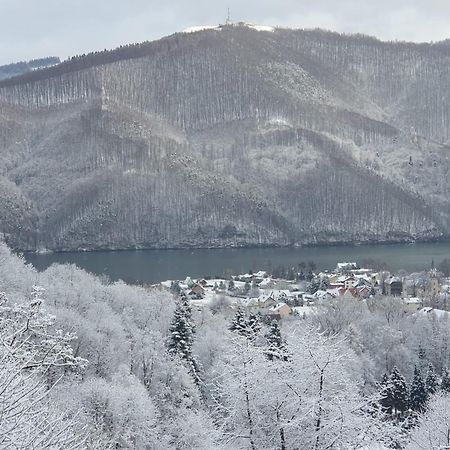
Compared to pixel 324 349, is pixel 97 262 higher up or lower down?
lower down

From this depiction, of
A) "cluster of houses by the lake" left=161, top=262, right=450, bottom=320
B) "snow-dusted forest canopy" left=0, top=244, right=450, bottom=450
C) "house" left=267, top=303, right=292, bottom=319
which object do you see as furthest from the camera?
"cluster of houses by the lake" left=161, top=262, right=450, bottom=320

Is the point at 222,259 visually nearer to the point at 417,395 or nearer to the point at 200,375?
the point at 417,395

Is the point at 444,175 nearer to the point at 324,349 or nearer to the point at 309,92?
the point at 309,92

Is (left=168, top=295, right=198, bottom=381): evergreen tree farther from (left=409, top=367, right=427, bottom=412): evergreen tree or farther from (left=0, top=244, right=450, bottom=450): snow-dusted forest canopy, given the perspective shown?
(left=409, top=367, right=427, bottom=412): evergreen tree

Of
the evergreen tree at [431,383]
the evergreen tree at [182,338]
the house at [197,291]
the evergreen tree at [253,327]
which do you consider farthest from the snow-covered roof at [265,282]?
the evergreen tree at [182,338]

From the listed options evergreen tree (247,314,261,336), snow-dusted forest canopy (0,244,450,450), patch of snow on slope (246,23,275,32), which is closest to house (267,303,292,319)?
snow-dusted forest canopy (0,244,450,450)

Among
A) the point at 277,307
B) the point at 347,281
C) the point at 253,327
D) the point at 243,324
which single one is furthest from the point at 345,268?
the point at 243,324

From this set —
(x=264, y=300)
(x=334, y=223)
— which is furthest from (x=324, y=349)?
(x=334, y=223)
